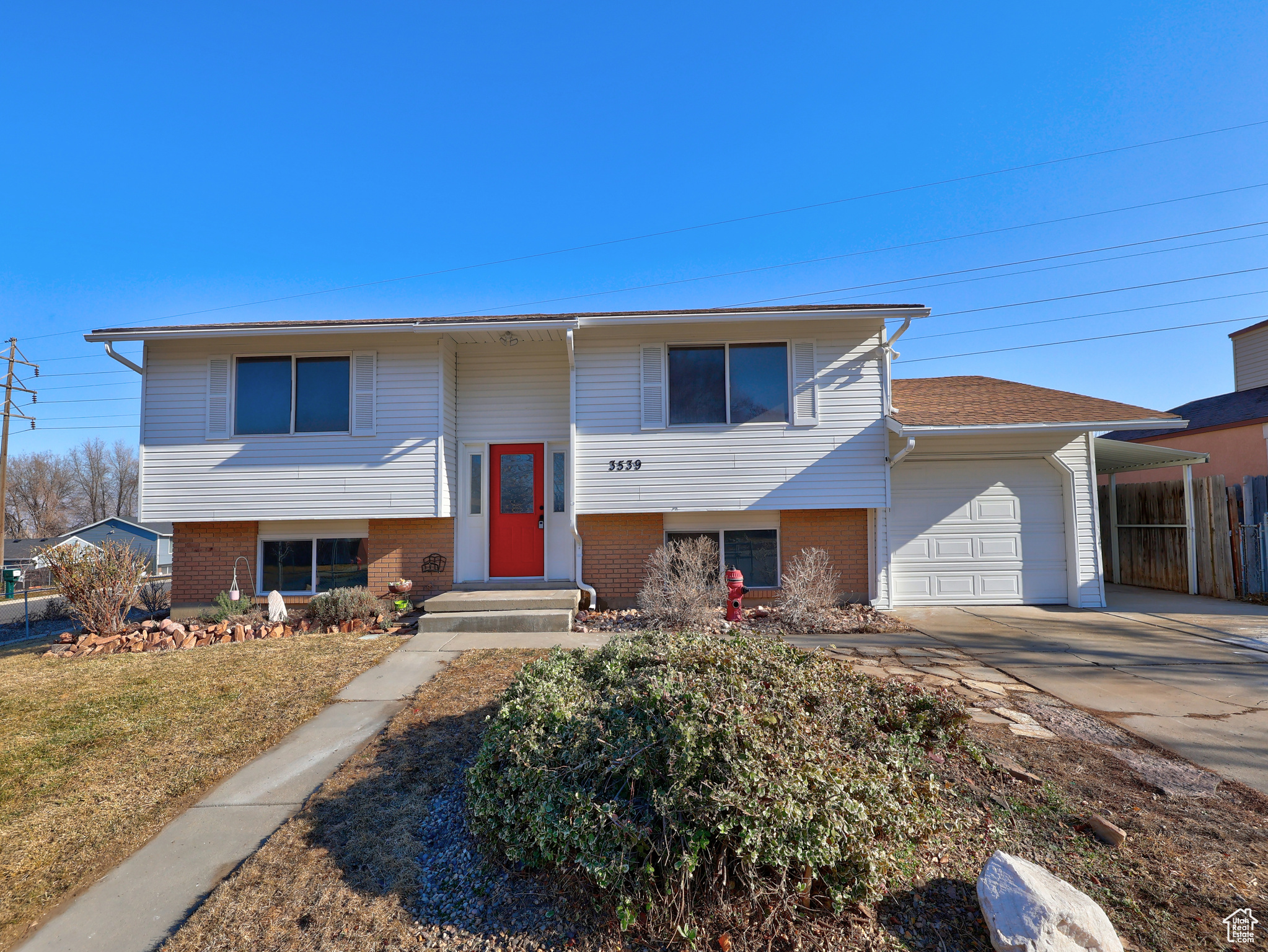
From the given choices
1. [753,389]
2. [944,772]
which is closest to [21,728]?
[944,772]

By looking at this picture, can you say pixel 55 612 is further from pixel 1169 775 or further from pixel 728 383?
pixel 1169 775

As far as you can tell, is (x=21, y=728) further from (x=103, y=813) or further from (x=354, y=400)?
(x=354, y=400)

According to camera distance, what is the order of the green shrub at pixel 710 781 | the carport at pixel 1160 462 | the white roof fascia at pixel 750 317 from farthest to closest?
the carport at pixel 1160 462
the white roof fascia at pixel 750 317
the green shrub at pixel 710 781

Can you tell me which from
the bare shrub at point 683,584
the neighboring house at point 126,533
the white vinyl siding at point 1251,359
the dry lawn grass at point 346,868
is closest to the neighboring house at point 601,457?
the bare shrub at point 683,584

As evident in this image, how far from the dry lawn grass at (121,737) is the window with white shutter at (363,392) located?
10.7 feet

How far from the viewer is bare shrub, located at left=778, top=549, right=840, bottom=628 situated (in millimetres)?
7828

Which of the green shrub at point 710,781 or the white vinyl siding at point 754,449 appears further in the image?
the white vinyl siding at point 754,449

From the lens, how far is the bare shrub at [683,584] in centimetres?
764

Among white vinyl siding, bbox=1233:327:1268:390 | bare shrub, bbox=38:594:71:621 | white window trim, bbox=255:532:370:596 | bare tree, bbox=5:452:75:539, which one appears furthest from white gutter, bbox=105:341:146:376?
bare tree, bbox=5:452:75:539

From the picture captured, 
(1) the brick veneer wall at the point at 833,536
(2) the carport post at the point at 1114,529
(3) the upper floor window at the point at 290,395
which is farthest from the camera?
(2) the carport post at the point at 1114,529

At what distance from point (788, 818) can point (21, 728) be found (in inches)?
234

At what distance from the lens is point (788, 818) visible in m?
2.19

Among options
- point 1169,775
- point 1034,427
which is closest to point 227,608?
point 1169,775

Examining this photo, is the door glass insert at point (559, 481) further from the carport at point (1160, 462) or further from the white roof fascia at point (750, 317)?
the carport at point (1160, 462)
